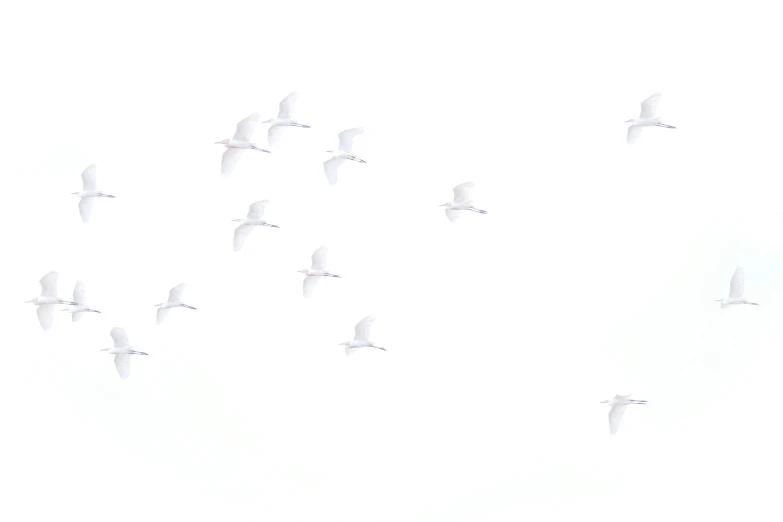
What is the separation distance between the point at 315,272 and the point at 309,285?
629mm

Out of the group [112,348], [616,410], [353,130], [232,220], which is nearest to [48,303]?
[112,348]

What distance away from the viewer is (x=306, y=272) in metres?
101

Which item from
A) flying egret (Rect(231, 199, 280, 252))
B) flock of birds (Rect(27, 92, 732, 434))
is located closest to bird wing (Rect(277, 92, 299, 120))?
flock of birds (Rect(27, 92, 732, 434))

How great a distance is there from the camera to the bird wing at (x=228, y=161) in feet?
325

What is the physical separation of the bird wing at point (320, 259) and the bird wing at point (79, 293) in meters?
9.89

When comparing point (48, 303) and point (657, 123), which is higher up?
point (657, 123)

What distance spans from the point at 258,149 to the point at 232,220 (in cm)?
332

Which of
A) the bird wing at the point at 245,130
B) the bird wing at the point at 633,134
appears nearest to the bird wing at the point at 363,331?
the bird wing at the point at 245,130

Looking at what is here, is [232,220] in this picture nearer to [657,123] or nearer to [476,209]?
[476,209]

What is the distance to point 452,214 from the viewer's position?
98312 millimetres

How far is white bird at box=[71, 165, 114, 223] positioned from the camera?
102 metres

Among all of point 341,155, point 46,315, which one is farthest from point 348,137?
point 46,315

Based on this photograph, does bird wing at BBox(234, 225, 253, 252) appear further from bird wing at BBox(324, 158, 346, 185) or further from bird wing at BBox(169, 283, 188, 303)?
bird wing at BBox(169, 283, 188, 303)

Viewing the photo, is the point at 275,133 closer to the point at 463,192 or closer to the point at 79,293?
the point at 463,192
